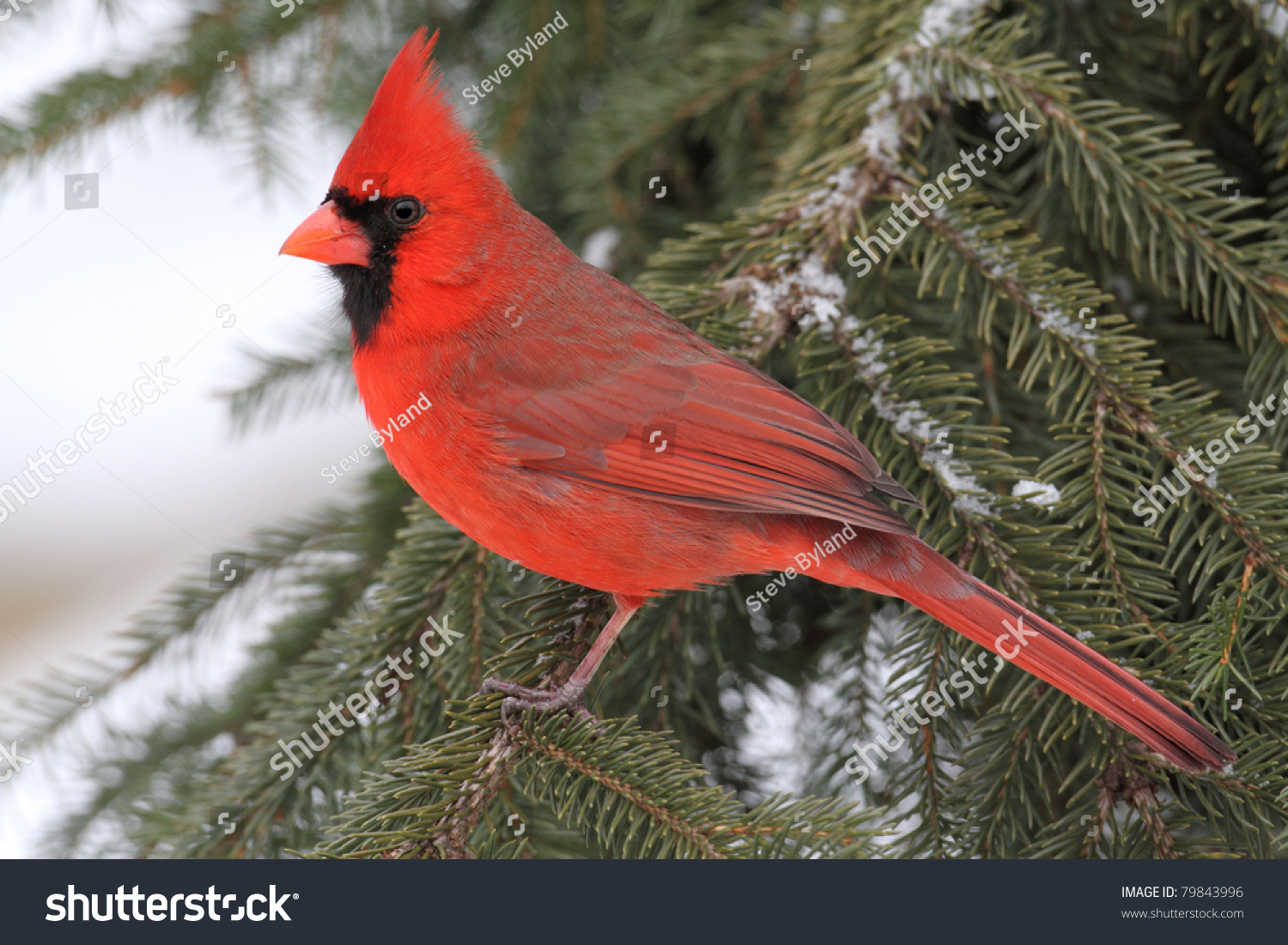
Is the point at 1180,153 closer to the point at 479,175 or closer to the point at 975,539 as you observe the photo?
the point at 975,539

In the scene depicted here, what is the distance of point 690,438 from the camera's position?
1.69 m

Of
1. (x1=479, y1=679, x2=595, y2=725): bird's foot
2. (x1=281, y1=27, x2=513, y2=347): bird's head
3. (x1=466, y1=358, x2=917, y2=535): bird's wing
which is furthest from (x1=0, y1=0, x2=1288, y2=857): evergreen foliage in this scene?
(x1=281, y1=27, x2=513, y2=347): bird's head

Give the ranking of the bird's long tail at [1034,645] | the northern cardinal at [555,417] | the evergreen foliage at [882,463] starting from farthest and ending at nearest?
1. the northern cardinal at [555,417]
2. the evergreen foliage at [882,463]
3. the bird's long tail at [1034,645]

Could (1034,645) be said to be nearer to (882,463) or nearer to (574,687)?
(882,463)

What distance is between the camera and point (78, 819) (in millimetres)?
2166

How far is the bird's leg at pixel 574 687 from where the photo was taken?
1.54 m

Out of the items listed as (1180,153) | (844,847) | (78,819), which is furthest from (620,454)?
(78,819)

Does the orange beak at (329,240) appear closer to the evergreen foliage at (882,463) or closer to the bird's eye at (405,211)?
the bird's eye at (405,211)

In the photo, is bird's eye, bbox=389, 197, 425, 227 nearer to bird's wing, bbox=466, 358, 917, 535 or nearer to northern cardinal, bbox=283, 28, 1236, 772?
northern cardinal, bbox=283, 28, 1236, 772

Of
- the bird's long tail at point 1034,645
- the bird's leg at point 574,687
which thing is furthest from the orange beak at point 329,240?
the bird's long tail at point 1034,645

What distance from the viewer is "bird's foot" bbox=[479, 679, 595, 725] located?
1521 millimetres

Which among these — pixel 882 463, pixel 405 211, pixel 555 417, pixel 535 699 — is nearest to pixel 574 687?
pixel 535 699

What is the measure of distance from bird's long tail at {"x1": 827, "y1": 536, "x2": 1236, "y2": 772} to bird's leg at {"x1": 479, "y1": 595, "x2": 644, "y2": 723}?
0.36 m

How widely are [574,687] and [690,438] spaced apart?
0.42m
